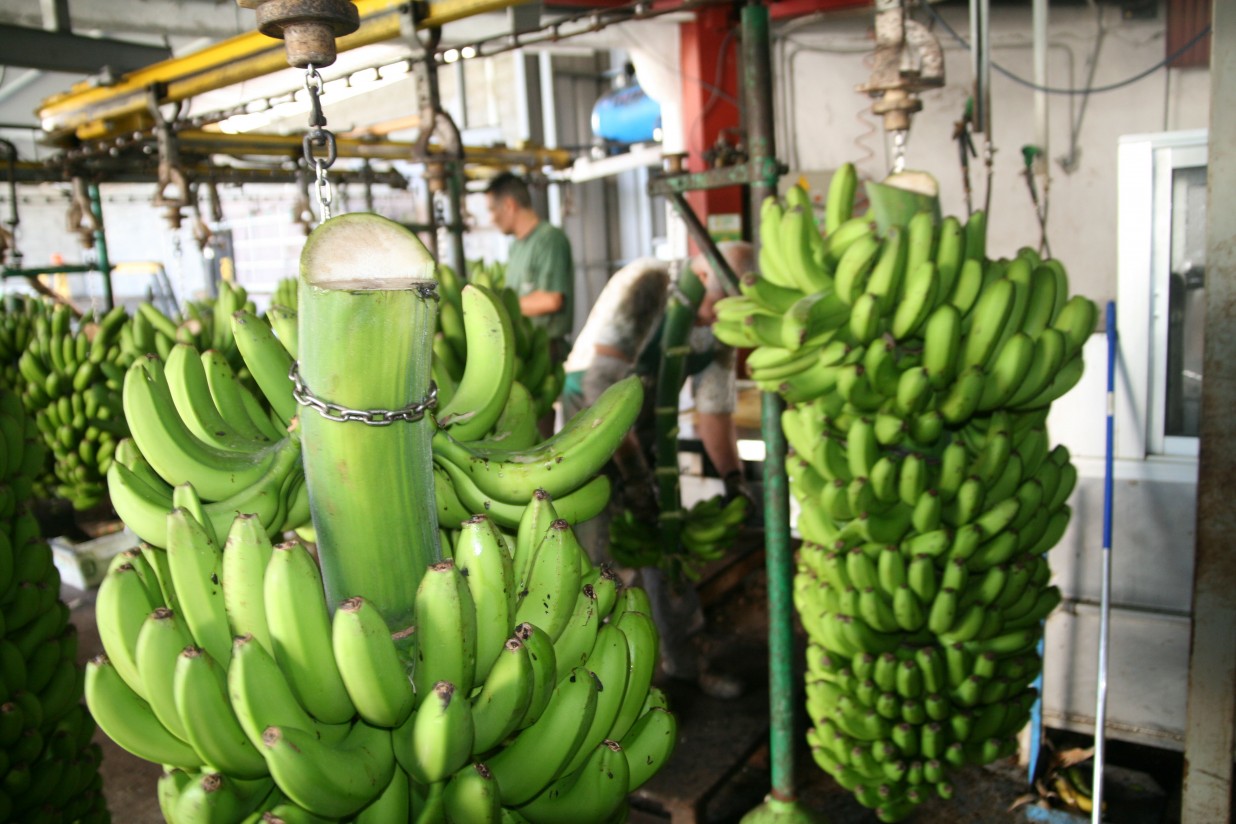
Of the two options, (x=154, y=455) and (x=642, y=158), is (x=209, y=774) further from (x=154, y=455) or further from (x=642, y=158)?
(x=642, y=158)

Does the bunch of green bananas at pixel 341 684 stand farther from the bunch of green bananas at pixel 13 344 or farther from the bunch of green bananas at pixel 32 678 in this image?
the bunch of green bananas at pixel 13 344

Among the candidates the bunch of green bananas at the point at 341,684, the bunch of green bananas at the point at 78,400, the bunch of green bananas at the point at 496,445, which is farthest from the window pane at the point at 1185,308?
the bunch of green bananas at the point at 78,400

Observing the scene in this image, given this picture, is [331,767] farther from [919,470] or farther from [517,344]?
[517,344]

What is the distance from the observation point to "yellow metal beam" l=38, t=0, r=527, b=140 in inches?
85.0

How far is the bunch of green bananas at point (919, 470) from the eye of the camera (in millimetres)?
1818

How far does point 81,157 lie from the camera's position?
13.5 ft

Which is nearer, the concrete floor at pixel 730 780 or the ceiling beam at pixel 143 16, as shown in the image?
the concrete floor at pixel 730 780

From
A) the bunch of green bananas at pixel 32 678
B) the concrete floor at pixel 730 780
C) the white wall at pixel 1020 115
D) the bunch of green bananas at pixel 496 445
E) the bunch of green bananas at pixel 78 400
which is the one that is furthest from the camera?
the white wall at pixel 1020 115

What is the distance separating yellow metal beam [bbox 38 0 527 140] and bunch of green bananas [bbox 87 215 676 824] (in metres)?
0.88

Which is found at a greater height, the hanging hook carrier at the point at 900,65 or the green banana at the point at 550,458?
the hanging hook carrier at the point at 900,65

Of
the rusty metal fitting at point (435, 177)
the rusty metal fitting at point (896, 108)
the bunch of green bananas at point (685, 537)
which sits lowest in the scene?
the bunch of green bananas at point (685, 537)

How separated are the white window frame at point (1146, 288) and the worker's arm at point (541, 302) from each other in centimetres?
236

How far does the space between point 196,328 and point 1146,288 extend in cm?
284

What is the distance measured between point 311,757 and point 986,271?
5.52 ft
